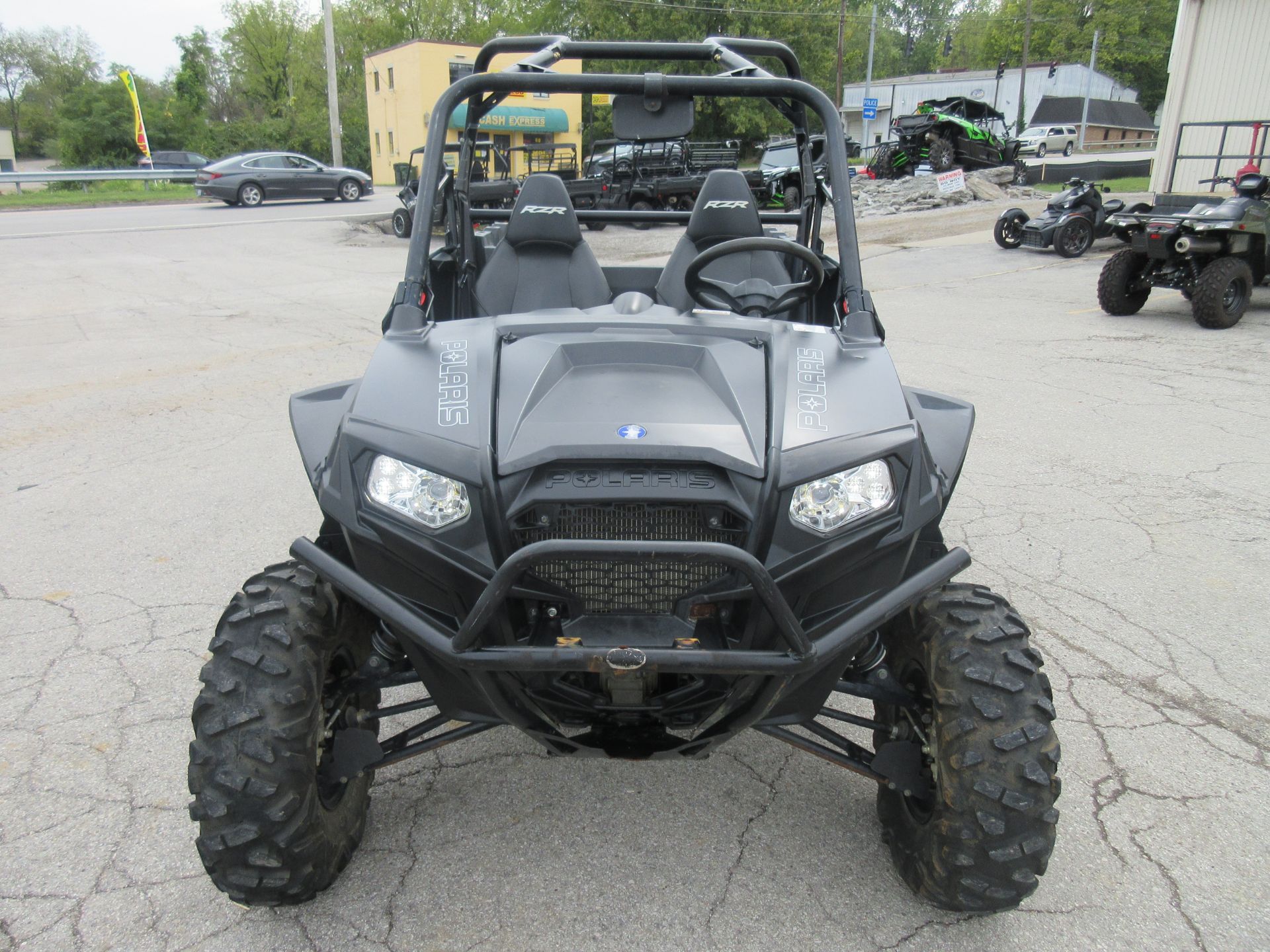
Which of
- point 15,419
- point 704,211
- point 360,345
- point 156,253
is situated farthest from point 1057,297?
point 156,253

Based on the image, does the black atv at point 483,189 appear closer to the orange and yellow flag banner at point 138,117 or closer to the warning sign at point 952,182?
the warning sign at point 952,182

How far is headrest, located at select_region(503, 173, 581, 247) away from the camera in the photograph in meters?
3.67

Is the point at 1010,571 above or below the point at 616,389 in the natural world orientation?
below

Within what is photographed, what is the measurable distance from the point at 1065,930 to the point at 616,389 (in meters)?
1.54

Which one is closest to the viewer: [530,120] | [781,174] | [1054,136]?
[781,174]

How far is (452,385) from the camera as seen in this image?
6.82 ft

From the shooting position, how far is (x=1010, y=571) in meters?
3.84

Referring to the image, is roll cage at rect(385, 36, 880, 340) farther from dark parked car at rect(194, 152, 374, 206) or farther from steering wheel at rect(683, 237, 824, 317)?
dark parked car at rect(194, 152, 374, 206)

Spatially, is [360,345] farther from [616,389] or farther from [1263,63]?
[1263,63]

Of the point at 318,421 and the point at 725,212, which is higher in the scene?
the point at 725,212

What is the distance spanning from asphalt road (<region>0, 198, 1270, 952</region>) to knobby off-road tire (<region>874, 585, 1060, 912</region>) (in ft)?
0.65

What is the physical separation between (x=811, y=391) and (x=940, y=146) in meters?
23.7

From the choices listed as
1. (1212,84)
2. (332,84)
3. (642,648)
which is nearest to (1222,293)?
(642,648)

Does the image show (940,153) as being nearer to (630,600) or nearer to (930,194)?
(930,194)
